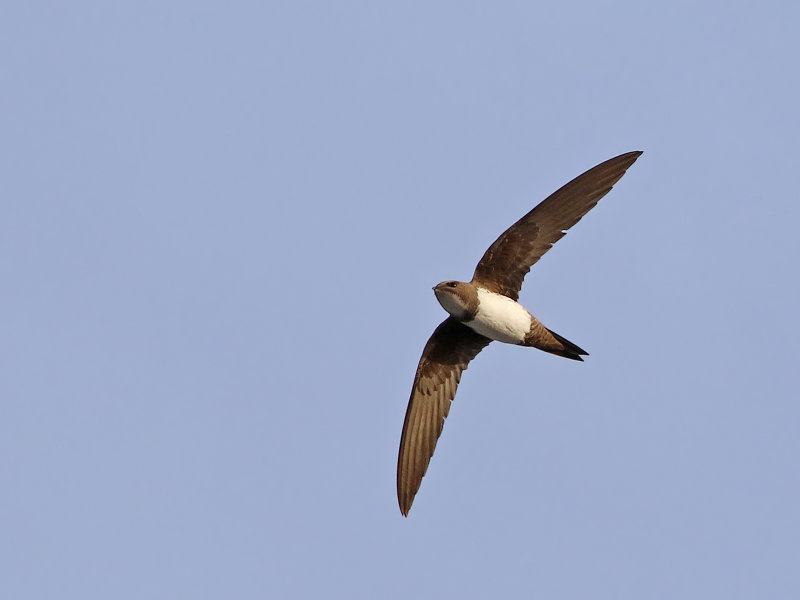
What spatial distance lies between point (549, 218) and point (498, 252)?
2.14 ft

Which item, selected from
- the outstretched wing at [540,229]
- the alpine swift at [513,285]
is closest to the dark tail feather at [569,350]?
the alpine swift at [513,285]

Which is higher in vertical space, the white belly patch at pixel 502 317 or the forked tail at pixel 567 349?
the white belly patch at pixel 502 317

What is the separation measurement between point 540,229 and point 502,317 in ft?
3.40

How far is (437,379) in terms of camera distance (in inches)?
666

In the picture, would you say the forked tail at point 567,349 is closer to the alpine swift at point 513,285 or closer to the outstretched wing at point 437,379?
the alpine swift at point 513,285

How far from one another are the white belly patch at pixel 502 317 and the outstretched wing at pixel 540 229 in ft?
0.58

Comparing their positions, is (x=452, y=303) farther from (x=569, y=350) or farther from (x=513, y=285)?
(x=569, y=350)

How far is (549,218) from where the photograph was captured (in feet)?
53.2

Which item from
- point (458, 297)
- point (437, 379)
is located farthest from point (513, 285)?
point (437, 379)

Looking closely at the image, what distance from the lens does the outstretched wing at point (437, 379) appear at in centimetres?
1677

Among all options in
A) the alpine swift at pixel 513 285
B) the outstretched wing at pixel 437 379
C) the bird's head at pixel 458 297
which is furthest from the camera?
the outstretched wing at pixel 437 379

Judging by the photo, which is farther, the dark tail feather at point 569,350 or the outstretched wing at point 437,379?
the outstretched wing at point 437,379

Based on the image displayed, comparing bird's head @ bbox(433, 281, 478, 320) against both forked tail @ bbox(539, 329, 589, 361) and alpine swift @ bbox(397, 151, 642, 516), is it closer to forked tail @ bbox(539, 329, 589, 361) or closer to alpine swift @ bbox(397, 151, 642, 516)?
alpine swift @ bbox(397, 151, 642, 516)

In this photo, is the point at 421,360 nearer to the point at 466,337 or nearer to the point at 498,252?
the point at 466,337
